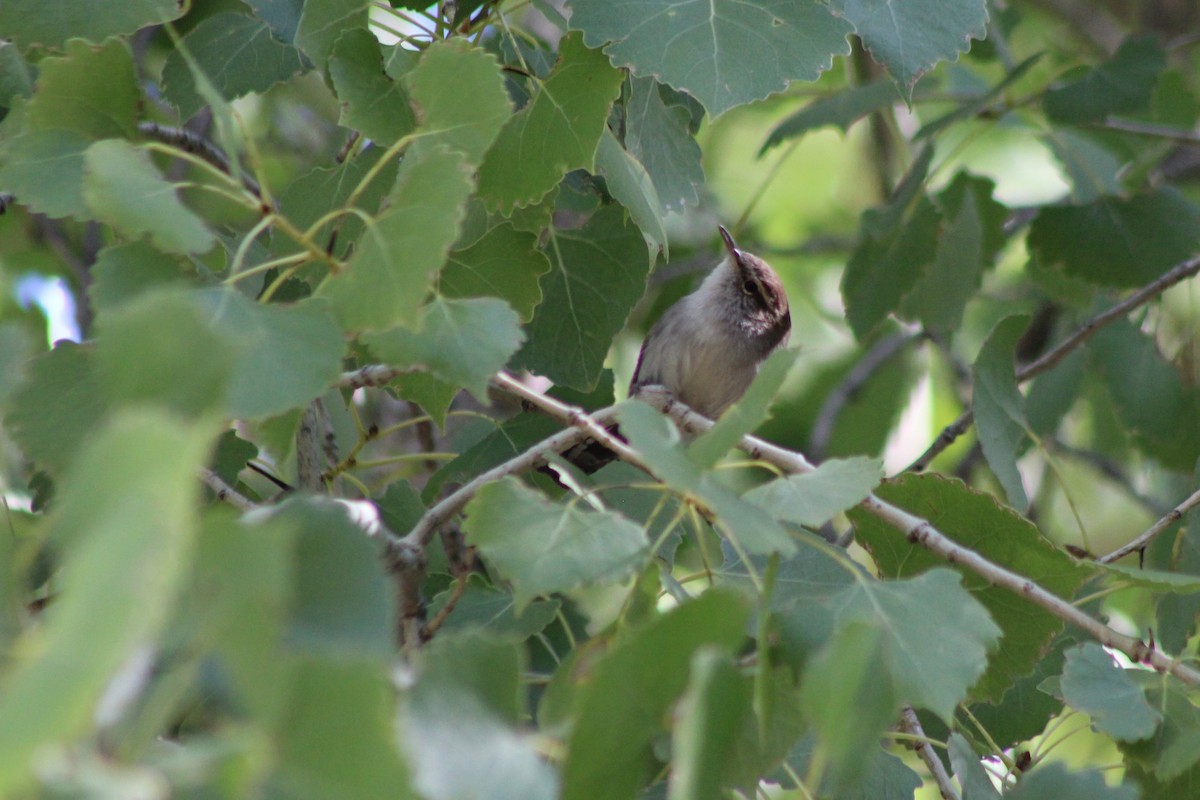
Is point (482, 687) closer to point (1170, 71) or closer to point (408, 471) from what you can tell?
point (408, 471)

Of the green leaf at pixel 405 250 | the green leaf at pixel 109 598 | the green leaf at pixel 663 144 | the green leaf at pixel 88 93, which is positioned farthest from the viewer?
the green leaf at pixel 663 144

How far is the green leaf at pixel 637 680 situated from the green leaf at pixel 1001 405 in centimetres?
148

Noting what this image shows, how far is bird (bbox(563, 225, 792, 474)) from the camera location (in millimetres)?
5188

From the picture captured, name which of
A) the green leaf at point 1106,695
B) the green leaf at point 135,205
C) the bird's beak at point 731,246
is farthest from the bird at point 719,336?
the green leaf at point 135,205

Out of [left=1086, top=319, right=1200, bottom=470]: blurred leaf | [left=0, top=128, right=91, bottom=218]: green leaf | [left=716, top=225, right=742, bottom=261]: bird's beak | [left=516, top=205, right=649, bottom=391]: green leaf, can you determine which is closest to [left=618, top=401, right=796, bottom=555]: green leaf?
[left=0, top=128, right=91, bottom=218]: green leaf

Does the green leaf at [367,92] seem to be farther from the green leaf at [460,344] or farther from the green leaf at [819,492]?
the green leaf at [819,492]

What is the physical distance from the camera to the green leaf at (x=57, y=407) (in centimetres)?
162

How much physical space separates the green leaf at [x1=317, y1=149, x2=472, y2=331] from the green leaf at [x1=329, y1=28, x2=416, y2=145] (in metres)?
0.59

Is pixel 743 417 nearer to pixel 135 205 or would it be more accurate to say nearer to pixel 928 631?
pixel 928 631

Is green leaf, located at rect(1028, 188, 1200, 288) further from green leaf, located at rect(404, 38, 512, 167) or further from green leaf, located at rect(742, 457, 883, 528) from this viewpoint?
green leaf, located at rect(404, 38, 512, 167)

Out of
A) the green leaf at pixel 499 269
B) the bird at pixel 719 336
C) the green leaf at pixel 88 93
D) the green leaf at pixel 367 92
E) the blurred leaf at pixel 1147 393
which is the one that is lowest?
the bird at pixel 719 336

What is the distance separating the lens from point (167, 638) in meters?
1.09

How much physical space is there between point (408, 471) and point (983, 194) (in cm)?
234

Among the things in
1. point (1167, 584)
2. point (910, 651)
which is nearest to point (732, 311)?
point (1167, 584)
